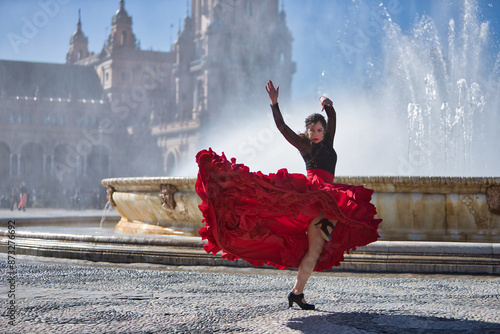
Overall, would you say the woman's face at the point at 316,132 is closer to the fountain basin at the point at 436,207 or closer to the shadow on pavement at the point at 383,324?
the shadow on pavement at the point at 383,324

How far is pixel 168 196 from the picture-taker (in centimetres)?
663

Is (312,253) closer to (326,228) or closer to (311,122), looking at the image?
(326,228)

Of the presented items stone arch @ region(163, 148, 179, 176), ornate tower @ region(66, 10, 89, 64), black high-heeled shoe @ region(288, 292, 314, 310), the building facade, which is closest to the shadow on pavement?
black high-heeled shoe @ region(288, 292, 314, 310)

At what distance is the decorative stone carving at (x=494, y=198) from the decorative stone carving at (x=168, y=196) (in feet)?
10.1

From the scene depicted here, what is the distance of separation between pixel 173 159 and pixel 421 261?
56.1m

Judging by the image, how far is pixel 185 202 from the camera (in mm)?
6582

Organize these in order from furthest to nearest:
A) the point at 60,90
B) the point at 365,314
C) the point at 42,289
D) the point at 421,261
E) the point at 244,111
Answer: the point at 60,90 < the point at 244,111 < the point at 421,261 < the point at 42,289 < the point at 365,314

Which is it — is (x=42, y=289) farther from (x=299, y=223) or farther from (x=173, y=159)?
(x=173, y=159)

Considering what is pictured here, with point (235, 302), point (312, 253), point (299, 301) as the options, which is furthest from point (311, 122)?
point (235, 302)

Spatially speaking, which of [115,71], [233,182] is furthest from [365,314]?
[115,71]

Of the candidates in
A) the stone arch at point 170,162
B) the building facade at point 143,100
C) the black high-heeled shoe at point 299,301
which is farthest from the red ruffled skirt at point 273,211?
the stone arch at point 170,162

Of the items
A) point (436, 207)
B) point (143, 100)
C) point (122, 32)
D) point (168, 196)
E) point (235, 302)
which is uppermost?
point (122, 32)

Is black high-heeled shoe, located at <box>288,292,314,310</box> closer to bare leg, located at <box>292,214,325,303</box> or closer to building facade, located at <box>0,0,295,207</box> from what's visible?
bare leg, located at <box>292,214,325,303</box>

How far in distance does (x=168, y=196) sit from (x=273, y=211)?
361cm
